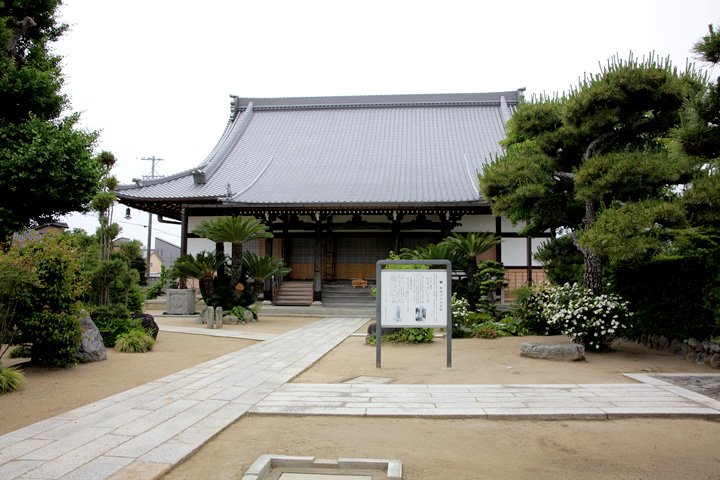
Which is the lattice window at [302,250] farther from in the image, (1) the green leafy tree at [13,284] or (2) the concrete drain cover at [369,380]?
(1) the green leafy tree at [13,284]

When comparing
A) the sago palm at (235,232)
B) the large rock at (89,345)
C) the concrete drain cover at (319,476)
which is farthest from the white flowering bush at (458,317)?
the concrete drain cover at (319,476)

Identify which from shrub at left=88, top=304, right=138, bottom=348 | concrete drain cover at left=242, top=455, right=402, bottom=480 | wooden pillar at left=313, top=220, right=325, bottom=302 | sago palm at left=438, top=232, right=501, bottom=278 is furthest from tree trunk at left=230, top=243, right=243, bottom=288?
concrete drain cover at left=242, top=455, right=402, bottom=480

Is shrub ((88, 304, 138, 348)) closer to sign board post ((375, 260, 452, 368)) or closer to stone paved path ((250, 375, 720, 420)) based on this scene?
stone paved path ((250, 375, 720, 420))

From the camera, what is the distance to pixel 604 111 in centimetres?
707

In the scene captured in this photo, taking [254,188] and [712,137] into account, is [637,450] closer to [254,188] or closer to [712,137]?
[712,137]

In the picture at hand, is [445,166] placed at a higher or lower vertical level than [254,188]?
higher

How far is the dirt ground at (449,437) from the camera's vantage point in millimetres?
3070

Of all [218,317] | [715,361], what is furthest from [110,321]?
[715,361]

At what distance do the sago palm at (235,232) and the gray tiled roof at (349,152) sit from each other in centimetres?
298

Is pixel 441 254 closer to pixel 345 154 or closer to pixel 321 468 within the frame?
pixel 321 468

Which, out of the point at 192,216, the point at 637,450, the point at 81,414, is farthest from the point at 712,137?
the point at 192,216

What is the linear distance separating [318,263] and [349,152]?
5894mm

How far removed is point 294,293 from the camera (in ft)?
53.9

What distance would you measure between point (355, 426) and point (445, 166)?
15152 millimetres
